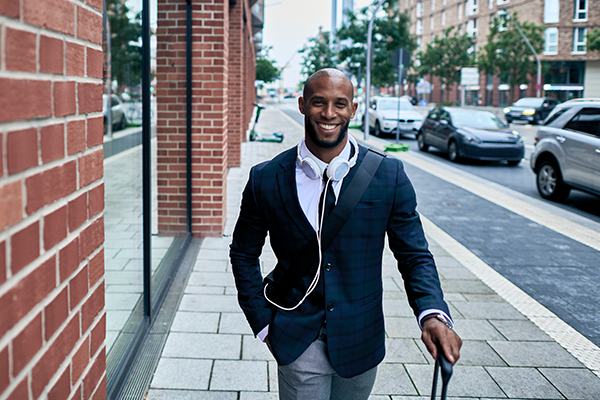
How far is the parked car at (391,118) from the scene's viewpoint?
22766mm

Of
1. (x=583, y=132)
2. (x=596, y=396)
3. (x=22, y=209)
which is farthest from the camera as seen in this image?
(x=583, y=132)

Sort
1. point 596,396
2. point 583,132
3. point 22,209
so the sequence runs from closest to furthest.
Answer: point 22,209 < point 596,396 < point 583,132

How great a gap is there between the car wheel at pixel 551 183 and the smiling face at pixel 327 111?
8.91 metres

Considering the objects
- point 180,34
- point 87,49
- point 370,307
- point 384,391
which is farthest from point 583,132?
point 87,49

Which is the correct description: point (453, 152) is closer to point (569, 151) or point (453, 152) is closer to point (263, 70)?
point (569, 151)

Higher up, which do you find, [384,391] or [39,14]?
[39,14]

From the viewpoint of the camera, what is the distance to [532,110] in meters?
32.8

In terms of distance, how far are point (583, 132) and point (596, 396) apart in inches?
272

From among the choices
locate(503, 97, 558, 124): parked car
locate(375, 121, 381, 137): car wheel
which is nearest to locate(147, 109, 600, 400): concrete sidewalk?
locate(375, 121, 381, 137): car wheel

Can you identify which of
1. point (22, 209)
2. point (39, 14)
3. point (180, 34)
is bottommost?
point (22, 209)

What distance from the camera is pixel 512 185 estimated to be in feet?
39.9

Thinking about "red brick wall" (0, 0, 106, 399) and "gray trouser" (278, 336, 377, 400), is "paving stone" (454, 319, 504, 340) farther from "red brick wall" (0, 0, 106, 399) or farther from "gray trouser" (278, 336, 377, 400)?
"red brick wall" (0, 0, 106, 399)

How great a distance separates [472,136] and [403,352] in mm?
12114

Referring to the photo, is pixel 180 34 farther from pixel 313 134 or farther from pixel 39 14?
pixel 39 14
